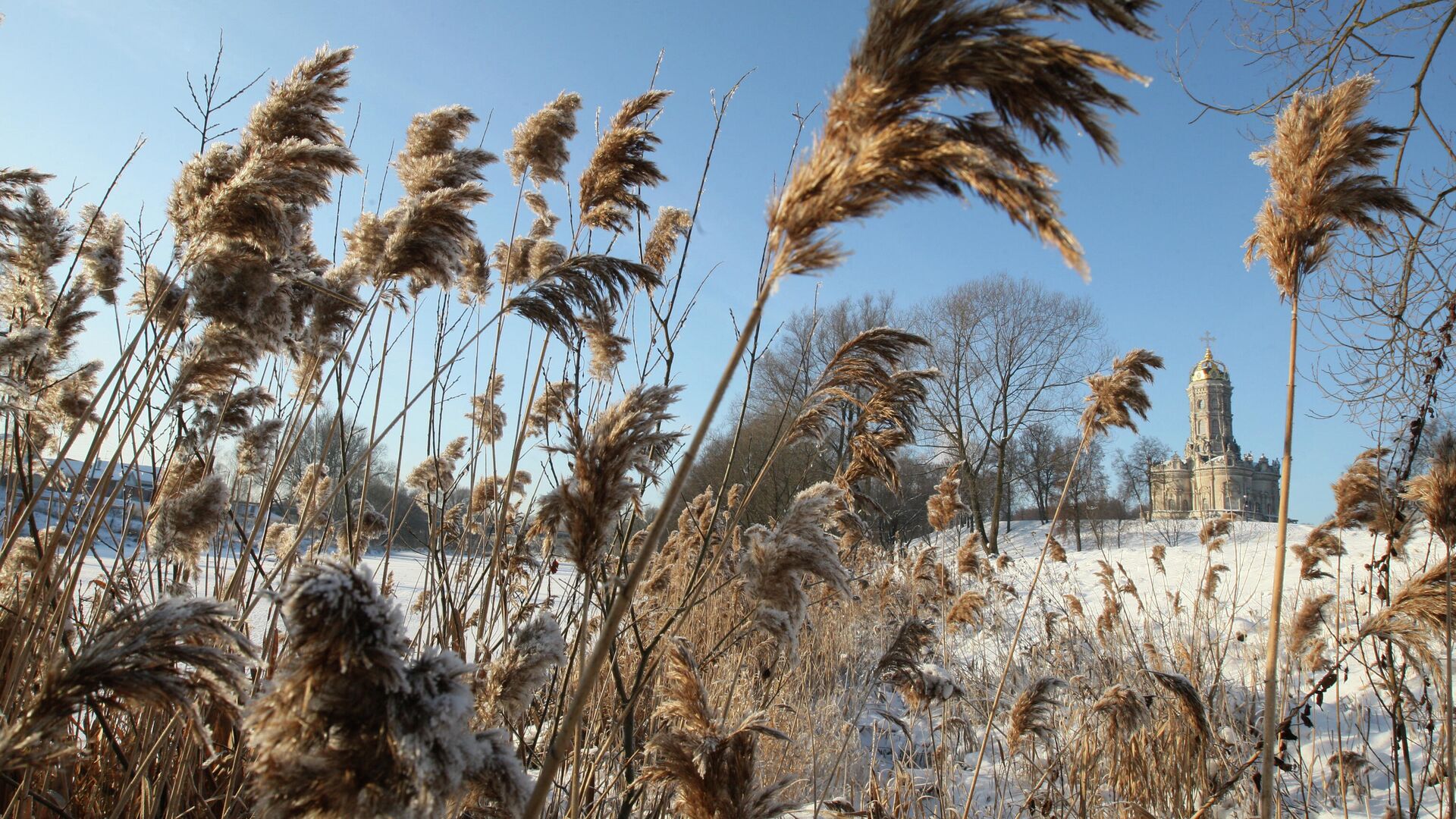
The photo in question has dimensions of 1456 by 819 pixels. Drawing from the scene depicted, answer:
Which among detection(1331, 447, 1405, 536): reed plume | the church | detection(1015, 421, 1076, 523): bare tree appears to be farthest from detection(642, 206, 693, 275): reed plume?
the church

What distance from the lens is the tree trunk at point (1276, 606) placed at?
172 centimetres

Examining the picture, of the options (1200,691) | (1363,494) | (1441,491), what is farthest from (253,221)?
(1200,691)

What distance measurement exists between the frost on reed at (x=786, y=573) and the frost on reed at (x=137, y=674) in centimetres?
140

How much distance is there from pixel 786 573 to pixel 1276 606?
1247 mm

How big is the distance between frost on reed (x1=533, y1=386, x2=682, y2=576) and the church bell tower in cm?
A: 8858

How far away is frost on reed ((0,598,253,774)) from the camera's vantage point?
0.89 meters

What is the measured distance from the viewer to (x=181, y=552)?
7.40 feet

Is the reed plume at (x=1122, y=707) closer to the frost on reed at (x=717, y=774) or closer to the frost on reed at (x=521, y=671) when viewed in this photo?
the frost on reed at (x=717, y=774)

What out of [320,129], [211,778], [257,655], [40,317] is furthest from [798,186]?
[40,317]

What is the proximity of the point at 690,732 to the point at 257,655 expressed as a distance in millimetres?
1042

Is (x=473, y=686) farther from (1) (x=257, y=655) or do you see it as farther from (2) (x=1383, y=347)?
(2) (x=1383, y=347)

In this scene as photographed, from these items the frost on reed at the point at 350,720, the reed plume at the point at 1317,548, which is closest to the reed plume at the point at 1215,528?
the reed plume at the point at 1317,548

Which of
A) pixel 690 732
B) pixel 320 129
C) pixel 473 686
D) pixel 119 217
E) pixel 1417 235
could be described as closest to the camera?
pixel 473 686

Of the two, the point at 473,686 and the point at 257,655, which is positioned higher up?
the point at 257,655
